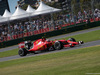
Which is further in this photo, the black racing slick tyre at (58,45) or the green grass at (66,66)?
the black racing slick tyre at (58,45)

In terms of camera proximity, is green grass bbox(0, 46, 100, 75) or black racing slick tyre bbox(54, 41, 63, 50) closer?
green grass bbox(0, 46, 100, 75)

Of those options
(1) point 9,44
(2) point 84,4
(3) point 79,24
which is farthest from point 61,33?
(1) point 9,44

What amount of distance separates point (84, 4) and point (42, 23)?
216 inches

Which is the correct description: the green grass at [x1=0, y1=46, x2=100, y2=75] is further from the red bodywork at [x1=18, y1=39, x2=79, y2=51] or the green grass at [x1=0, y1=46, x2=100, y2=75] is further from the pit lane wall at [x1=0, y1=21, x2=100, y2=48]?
the pit lane wall at [x1=0, y1=21, x2=100, y2=48]

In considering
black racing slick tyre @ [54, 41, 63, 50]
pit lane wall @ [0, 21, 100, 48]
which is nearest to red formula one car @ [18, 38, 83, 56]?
black racing slick tyre @ [54, 41, 63, 50]

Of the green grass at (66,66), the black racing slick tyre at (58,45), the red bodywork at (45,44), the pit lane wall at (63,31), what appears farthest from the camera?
the pit lane wall at (63,31)

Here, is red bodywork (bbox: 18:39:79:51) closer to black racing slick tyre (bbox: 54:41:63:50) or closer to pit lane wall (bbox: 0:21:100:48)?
black racing slick tyre (bbox: 54:41:63:50)

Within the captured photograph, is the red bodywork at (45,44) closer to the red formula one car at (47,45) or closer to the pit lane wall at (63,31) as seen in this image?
the red formula one car at (47,45)

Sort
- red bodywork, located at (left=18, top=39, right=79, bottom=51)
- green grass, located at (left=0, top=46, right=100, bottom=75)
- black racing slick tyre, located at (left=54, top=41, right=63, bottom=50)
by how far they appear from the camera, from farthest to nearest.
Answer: red bodywork, located at (left=18, top=39, right=79, bottom=51) → black racing slick tyre, located at (left=54, top=41, right=63, bottom=50) → green grass, located at (left=0, top=46, right=100, bottom=75)

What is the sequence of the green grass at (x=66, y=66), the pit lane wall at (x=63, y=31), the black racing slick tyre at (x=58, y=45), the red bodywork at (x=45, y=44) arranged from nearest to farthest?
the green grass at (x=66, y=66)
the black racing slick tyre at (x=58, y=45)
the red bodywork at (x=45, y=44)
the pit lane wall at (x=63, y=31)

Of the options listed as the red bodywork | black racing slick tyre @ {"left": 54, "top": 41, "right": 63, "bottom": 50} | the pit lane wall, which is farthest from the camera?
the pit lane wall

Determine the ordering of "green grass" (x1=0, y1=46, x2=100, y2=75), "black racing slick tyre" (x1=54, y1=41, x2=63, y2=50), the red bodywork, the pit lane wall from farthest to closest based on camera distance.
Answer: the pit lane wall, the red bodywork, "black racing slick tyre" (x1=54, y1=41, x2=63, y2=50), "green grass" (x1=0, y1=46, x2=100, y2=75)

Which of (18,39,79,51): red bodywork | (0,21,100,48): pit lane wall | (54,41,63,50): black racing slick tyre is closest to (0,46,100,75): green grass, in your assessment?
(54,41,63,50): black racing slick tyre

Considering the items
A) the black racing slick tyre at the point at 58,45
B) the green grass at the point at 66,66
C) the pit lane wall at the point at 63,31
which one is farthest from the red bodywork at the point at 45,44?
the pit lane wall at the point at 63,31
